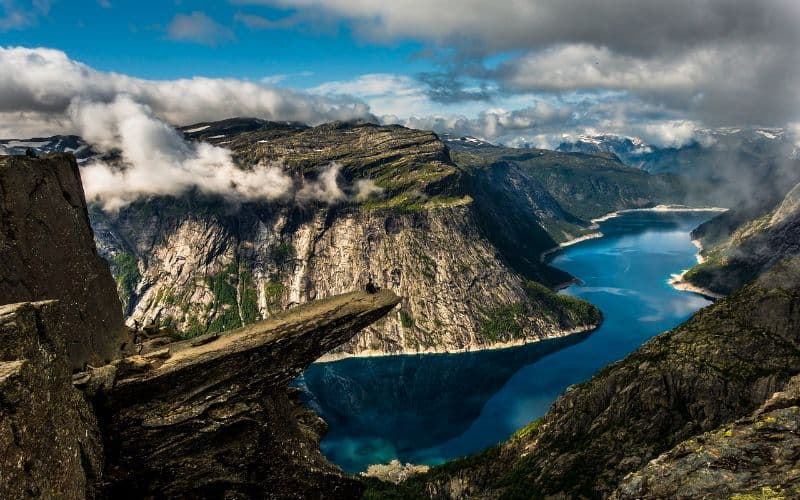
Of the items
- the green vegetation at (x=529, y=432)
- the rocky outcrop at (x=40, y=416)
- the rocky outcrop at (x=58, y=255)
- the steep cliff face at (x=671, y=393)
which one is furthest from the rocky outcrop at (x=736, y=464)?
the green vegetation at (x=529, y=432)

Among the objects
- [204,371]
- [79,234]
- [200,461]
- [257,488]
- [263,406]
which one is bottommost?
[257,488]

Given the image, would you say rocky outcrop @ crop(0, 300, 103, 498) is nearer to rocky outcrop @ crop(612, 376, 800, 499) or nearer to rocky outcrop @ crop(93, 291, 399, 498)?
rocky outcrop @ crop(93, 291, 399, 498)

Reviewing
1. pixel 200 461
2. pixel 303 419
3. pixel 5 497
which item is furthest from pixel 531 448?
pixel 5 497

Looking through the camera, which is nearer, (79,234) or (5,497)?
(5,497)

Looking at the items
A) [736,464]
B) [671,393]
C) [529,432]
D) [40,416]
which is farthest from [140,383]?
[529,432]

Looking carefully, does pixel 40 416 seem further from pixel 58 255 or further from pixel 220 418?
pixel 58 255

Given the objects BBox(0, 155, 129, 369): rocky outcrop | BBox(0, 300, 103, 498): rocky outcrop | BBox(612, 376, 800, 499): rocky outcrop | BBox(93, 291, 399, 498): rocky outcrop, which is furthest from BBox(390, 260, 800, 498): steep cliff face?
BBox(0, 300, 103, 498): rocky outcrop

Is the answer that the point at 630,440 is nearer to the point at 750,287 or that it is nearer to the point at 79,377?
the point at 750,287
